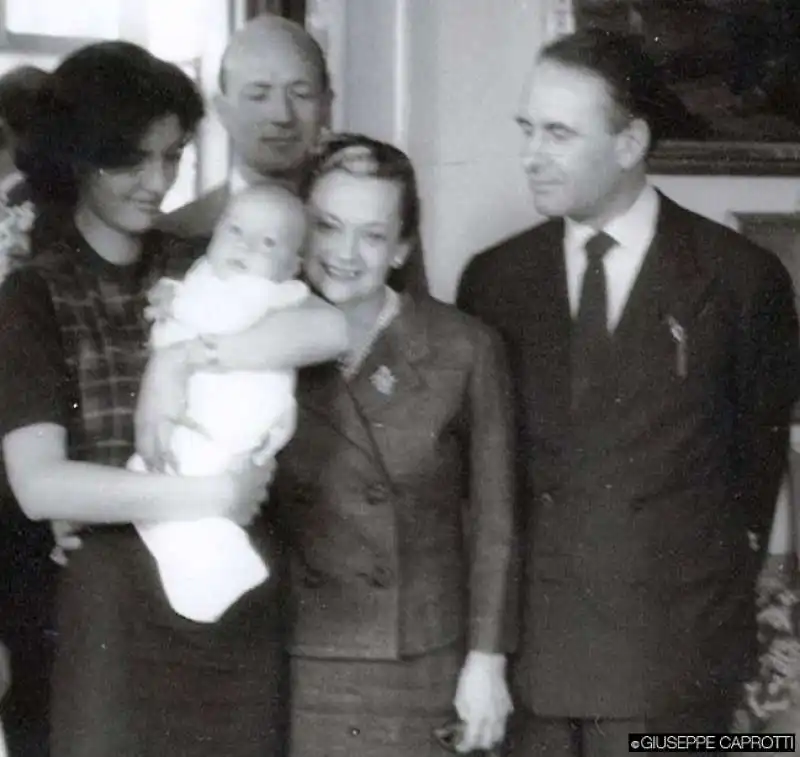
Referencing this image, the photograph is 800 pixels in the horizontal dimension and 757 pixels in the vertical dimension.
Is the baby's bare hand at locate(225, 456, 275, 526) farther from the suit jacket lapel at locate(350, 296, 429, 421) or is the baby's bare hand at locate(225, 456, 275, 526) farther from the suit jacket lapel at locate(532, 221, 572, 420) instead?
the suit jacket lapel at locate(532, 221, 572, 420)

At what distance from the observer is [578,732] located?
0.94 meters

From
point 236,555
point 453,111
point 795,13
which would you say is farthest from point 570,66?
point 236,555

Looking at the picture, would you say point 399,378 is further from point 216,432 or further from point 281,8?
point 281,8

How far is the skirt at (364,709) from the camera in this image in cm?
83

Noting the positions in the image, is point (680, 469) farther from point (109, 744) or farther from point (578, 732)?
point (109, 744)

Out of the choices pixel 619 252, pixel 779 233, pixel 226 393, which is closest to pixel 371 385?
pixel 226 393

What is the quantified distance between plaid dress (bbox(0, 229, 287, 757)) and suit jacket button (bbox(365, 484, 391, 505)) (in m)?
0.09

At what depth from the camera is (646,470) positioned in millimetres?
893

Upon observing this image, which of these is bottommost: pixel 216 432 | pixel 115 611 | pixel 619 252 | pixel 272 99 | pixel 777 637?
pixel 777 637

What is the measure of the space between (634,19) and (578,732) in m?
0.60

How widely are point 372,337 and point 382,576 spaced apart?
6.8 inches

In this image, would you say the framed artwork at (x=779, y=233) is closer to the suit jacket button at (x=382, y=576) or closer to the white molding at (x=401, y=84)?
the white molding at (x=401, y=84)

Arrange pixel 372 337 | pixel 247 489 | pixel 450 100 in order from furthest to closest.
A: 1. pixel 450 100
2. pixel 372 337
3. pixel 247 489

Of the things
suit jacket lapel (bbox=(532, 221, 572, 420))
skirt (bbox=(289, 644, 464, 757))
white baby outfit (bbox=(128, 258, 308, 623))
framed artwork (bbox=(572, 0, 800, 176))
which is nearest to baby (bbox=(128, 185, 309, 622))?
white baby outfit (bbox=(128, 258, 308, 623))
